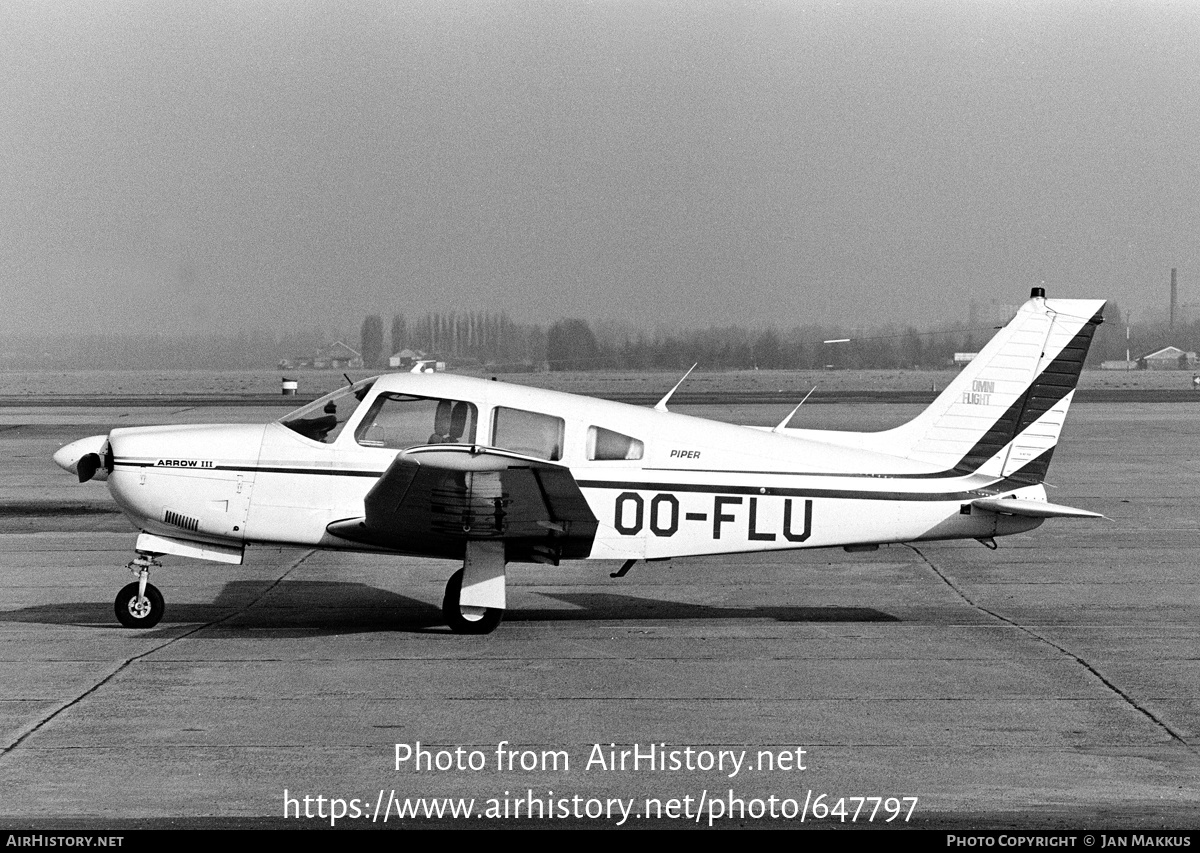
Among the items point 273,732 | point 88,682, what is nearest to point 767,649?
point 273,732

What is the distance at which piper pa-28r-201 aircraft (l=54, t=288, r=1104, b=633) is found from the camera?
34.2ft

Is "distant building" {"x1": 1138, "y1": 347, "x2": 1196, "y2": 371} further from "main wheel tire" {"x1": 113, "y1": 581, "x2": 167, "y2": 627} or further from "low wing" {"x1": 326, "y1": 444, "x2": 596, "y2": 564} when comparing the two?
"main wheel tire" {"x1": 113, "y1": 581, "x2": 167, "y2": 627}

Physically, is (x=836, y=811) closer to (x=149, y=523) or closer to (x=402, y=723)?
(x=402, y=723)

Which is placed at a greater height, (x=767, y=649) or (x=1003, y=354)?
(x=1003, y=354)

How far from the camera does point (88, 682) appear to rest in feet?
29.2

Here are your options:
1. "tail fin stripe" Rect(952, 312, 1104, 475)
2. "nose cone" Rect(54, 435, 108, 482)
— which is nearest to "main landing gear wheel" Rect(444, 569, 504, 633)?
"nose cone" Rect(54, 435, 108, 482)

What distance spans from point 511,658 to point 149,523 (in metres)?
3.17

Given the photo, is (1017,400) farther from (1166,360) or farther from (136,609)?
(1166,360)

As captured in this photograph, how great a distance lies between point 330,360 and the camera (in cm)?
7962

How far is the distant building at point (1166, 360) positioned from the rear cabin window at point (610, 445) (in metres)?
97.6

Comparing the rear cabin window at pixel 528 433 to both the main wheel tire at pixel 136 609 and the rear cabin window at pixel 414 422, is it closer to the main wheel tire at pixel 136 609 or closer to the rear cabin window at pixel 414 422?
the rear cabin window at pixel 414 422

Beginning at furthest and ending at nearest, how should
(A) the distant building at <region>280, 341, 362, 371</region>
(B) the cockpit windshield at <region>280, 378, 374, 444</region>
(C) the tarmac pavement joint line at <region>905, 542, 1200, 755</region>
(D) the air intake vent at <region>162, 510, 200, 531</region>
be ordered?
(A) the distant building at <region>280, 341, 362, 371</region>
(B) the cockpit windshield at <region>280, 378, 374, 444</region>
(D) the air intake vent at <region>162, 510, 200, 531</region>
(C) the tarmac pavement joint line at <region>905, 542, 1200, 755</region>

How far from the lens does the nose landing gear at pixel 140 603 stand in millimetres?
10711
